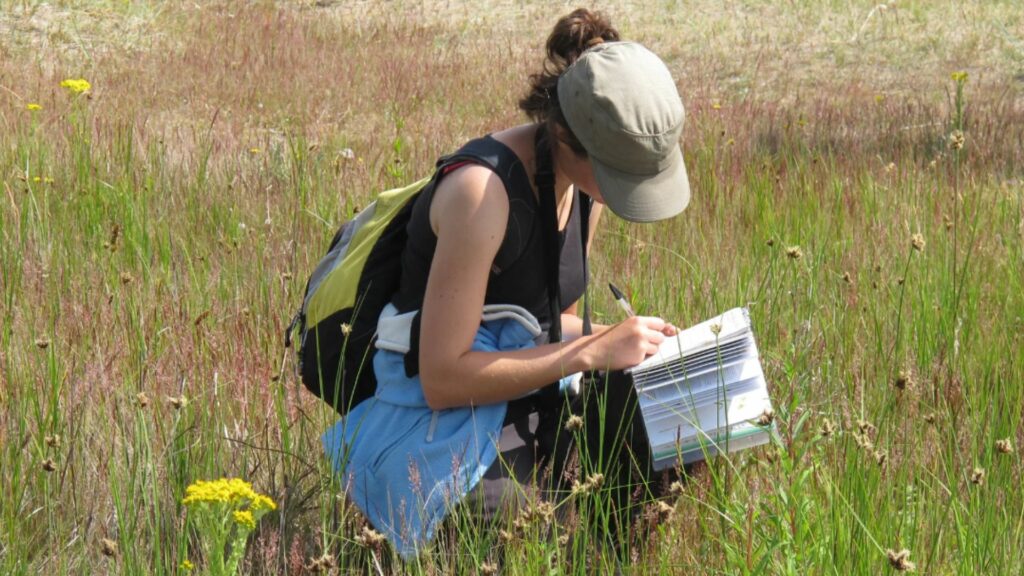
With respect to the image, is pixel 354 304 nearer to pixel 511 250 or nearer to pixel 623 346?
pixel 511 250

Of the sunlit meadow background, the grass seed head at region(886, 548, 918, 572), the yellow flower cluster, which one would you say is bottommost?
the sunlit meadow background

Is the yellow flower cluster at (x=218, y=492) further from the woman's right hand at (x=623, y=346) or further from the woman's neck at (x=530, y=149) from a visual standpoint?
the woman's neck at (x=530, y=149)

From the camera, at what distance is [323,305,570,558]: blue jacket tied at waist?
230cm

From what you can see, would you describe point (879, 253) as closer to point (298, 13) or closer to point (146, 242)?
point (146, 242)

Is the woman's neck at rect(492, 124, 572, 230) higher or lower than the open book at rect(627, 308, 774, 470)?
higher

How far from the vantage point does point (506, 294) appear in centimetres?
243

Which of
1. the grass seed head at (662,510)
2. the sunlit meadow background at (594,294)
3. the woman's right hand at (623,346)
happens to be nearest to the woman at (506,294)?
the woman's right hand at (623,346)

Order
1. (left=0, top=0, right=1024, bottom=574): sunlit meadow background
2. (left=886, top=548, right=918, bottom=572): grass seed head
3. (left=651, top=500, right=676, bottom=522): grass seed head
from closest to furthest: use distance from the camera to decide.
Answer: (left=886, top=548, right=918, bottom=572): grass seed head
(left=651, top=500, right=676, bottom=522): grass seed head
(left=0, top=0, right=1024, bottom=574): sunlit meadow background

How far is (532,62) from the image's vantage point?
906cm

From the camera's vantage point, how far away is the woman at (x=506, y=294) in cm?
224

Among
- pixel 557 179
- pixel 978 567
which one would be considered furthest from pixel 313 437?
pixel 978 567

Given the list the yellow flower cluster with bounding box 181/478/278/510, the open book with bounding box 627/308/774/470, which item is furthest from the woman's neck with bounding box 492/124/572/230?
the yellow flower cluster with bounding box 181/478/278/510

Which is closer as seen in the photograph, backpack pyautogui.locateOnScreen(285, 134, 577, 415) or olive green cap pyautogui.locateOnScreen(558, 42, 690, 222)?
olive green cap pyautogui.locateOnScreen(558, 42, 690, 222)

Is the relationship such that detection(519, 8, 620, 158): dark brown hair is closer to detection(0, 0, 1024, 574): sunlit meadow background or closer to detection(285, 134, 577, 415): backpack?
detection(285, 134, 577, 415): backpack
